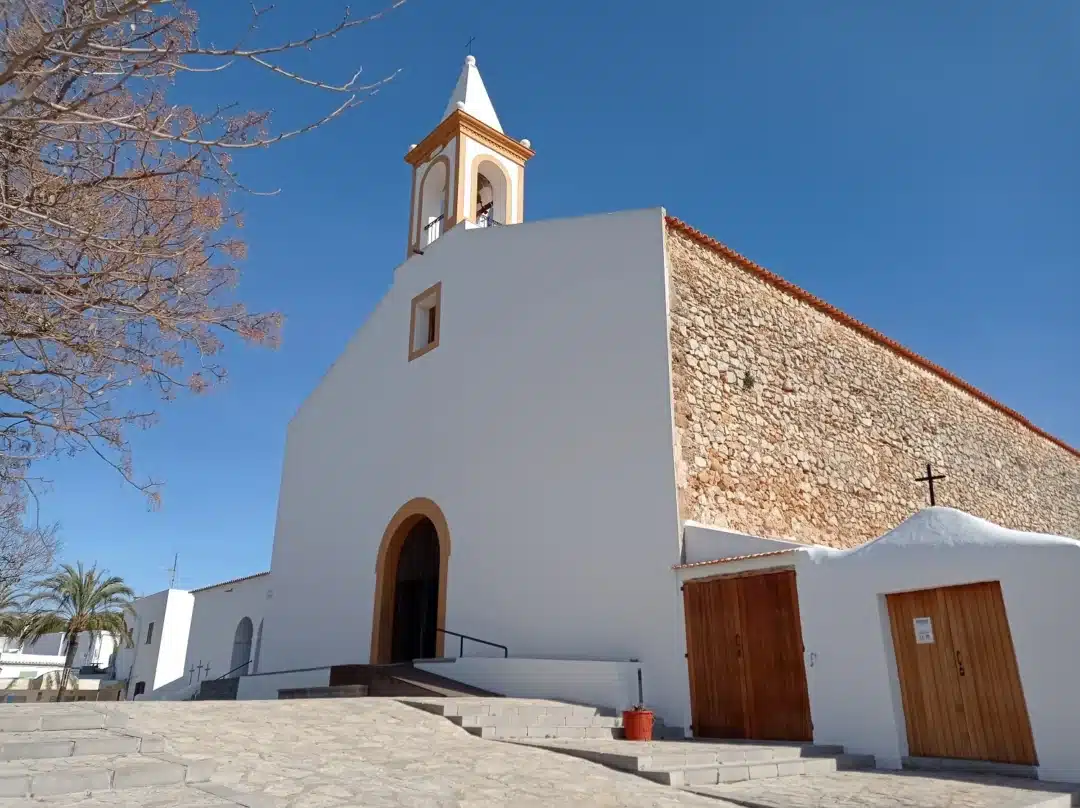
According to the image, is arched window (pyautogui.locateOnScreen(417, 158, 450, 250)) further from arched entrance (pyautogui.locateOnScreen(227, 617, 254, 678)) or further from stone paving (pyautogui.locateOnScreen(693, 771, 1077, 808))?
stone paving (pyautogui.locateOnScreen(693, 771, 1077, 808))

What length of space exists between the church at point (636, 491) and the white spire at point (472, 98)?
6 centimetres

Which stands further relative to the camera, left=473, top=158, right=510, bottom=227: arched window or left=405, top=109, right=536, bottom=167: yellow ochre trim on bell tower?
left=473, top=158, right=510, bottom=227: arched window

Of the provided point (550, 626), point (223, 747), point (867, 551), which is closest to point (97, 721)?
point (223, 747)

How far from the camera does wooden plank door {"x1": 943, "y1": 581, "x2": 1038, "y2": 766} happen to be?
6320mm

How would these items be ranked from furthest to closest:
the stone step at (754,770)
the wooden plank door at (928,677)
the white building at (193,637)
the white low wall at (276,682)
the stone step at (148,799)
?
the white building at (193,637) < the white low wall at (276,682) < the wooden plank door at (928,677) < the stone step at (754,770) < the stone step at (148,799)

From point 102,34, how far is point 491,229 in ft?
29.7

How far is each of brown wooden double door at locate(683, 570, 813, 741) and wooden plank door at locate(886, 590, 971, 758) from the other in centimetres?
93

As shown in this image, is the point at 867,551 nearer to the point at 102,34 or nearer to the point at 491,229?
the point at 102,34

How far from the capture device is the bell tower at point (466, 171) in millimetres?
14531

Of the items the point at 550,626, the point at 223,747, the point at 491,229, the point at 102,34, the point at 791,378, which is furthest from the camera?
the point at 491,229

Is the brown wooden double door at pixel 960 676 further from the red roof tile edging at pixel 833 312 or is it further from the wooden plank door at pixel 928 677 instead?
the red roof tile edging at pixel 833 312

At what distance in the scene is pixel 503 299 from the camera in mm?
12469

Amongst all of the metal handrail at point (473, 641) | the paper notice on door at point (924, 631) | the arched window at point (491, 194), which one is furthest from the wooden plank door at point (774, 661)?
the arched window at point (491, 194)

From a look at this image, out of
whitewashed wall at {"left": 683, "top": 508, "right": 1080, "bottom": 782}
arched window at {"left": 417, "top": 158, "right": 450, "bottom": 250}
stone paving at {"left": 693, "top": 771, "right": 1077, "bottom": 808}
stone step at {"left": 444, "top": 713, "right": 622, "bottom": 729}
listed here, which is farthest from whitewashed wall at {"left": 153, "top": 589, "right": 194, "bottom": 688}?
stone paving at {"left": 693, "top": 771, "right": 1077, "bottom": 808}
